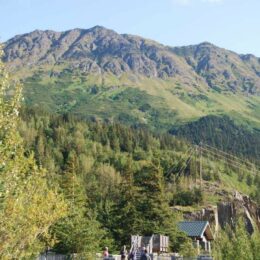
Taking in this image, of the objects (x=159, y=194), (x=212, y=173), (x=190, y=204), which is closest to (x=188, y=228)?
(x=159, y=194)

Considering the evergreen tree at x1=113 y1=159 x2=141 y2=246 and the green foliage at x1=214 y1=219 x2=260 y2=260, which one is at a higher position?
the evergreen tree at x1=113 y1=159 x2=141 y2=246

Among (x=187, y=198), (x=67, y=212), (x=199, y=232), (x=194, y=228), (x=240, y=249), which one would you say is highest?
A: (x=187, y=198)

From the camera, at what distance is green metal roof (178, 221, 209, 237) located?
272 feet

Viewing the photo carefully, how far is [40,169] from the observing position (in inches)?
968

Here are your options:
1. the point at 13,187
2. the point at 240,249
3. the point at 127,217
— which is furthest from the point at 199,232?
the point at 13,187

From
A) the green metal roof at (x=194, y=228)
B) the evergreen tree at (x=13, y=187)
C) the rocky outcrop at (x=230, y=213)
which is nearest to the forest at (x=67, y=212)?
the evergreen tree at (x=13, y=187)

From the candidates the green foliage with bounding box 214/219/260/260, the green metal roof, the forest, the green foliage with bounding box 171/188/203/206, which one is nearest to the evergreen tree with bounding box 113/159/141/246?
the forest

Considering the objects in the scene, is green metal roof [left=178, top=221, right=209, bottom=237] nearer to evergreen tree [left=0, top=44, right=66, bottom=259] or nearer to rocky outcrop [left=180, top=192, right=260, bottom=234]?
rocky outcrop [left=180, top=192, right=260, bottom=234]

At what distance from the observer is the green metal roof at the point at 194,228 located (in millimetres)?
82819

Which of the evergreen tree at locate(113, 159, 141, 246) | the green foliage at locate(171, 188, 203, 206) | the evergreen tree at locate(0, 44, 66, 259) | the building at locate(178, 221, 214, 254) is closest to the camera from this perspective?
the evergreen tree at locate(0, 44, 66, 259)

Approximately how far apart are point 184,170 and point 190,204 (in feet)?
172

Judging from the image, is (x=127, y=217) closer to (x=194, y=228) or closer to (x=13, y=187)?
(x=194, y=228)

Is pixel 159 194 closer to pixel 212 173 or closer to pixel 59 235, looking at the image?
pixel 59 235

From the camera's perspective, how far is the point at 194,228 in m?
84.4
